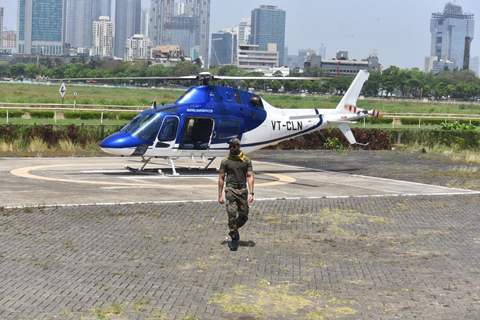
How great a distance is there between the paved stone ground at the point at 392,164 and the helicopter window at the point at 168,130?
7759 millimetres

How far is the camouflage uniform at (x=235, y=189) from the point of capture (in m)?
14.5

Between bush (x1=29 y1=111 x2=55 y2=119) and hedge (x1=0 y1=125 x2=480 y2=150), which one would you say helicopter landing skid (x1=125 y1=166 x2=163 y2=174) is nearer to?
hedge (x1=0 y1=125 x2=480 y2=150)

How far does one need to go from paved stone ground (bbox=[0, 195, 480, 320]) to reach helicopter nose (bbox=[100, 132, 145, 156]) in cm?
572

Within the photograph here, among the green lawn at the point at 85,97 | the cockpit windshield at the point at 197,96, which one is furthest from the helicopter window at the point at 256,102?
the green lawn at the point at 85,97

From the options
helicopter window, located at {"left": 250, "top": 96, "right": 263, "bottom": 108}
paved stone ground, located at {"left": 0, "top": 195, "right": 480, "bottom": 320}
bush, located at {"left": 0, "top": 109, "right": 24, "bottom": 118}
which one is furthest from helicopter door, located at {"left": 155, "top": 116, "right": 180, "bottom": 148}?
bush, located at {"left": 0, "top": 109, "right": 24, "bottom": 118}

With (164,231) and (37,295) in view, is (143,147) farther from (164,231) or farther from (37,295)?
(37,295)

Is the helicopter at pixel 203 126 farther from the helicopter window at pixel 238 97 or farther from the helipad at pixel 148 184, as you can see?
the helipad at pixel 148 184

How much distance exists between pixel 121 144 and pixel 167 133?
5.38ft

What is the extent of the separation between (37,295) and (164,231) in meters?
5.42

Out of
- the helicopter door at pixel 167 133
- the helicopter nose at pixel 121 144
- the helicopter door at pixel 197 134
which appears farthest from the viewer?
the helicopter door at pixel 197 134

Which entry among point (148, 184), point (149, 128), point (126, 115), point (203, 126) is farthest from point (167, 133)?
point (126, 115)

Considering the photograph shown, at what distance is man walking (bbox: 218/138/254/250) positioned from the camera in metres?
14.5

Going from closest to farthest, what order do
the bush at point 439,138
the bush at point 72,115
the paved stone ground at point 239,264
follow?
the paved stone ground at point 239,264 → the bush at point 439,138 → the bush at point 72,115

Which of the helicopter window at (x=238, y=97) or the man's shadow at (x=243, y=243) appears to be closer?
the man's shadow at (x=243, y=243)
